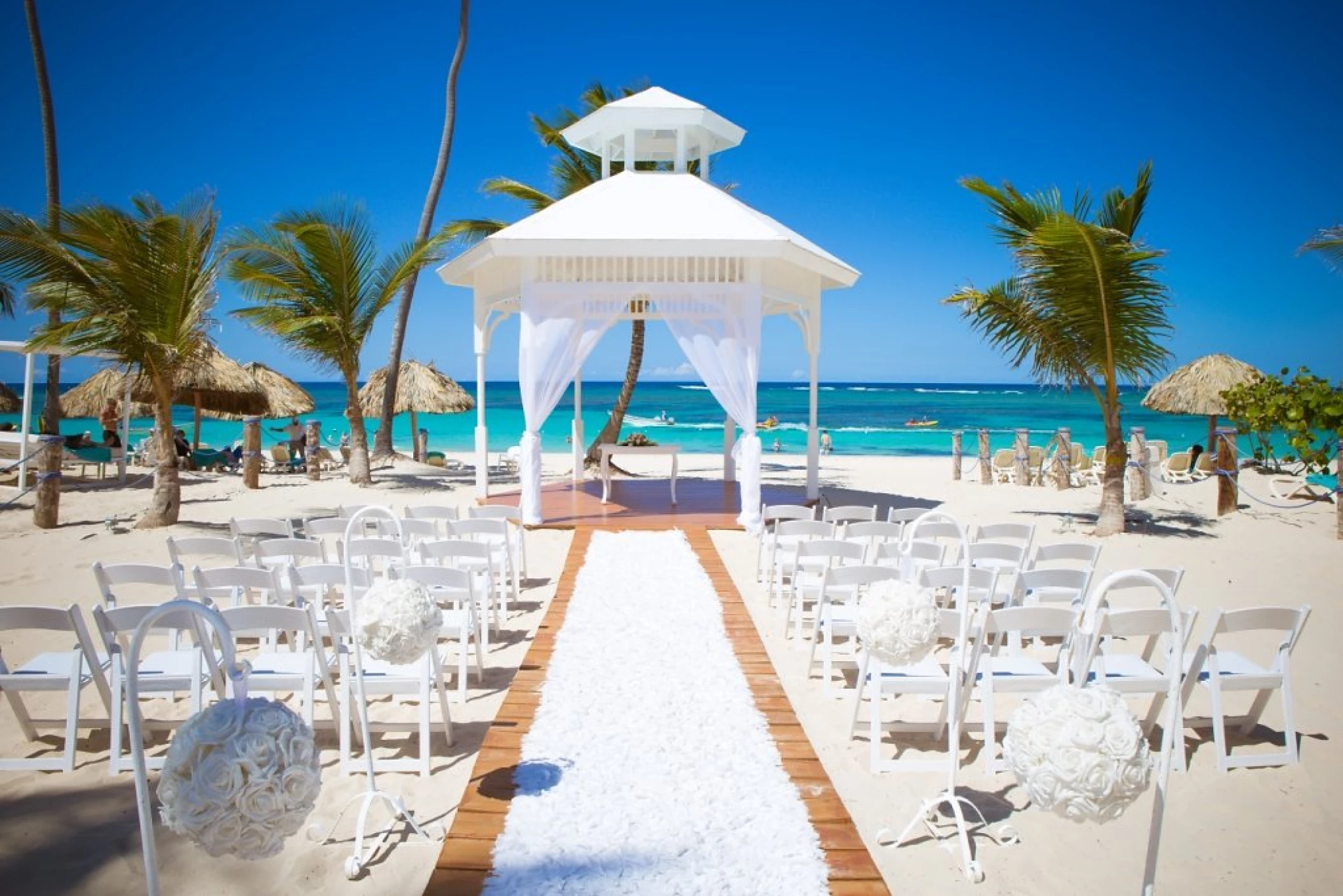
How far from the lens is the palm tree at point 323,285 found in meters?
14.7

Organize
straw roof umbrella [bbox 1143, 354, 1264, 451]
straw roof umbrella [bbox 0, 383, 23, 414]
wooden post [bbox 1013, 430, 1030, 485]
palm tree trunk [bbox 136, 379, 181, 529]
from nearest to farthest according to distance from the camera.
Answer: palm tree trunk [bbox 136, 379, 181, 529]
wooden post [bbox 1013, 430, 1030, 485]
straw roof umbrella [bbox 0, 383, 23, 414]
straw roof umbrella [bbox 1143, 354, 1264, 451]

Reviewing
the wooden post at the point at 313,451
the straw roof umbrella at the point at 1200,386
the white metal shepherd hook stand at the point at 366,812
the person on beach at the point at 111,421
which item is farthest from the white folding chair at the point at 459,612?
the straw roof umbrella at the point at 1200,386

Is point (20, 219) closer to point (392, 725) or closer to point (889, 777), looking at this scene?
point (392, 725)

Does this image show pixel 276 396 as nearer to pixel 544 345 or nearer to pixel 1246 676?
pixel 544 345

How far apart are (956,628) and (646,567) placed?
4.36 m

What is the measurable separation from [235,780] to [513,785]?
1.95m

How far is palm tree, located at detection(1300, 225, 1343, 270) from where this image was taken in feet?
33.8

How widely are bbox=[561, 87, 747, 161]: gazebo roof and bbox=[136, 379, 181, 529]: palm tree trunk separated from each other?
6.80m

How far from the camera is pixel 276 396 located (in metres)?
22.2

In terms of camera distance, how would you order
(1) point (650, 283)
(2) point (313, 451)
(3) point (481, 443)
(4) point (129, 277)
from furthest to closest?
(2) point (313, 451) → (3) point (481, 443) → (1) point (650, 283) → (4) point (129, 277)

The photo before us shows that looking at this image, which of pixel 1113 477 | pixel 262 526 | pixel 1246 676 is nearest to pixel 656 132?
pixel 1113 477

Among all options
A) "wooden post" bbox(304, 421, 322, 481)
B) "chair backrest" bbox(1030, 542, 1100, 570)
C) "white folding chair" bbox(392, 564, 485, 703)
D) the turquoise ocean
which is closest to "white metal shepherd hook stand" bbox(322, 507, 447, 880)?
"white folding chair" bbox(392, 564, 485, 703)

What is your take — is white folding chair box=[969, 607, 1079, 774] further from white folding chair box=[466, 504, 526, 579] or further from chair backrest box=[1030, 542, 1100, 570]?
white folding chair box=[466, 504, 526, 579]

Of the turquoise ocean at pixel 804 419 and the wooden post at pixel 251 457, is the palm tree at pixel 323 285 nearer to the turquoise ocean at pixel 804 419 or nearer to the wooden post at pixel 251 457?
the wooden post at pixel 251 457
